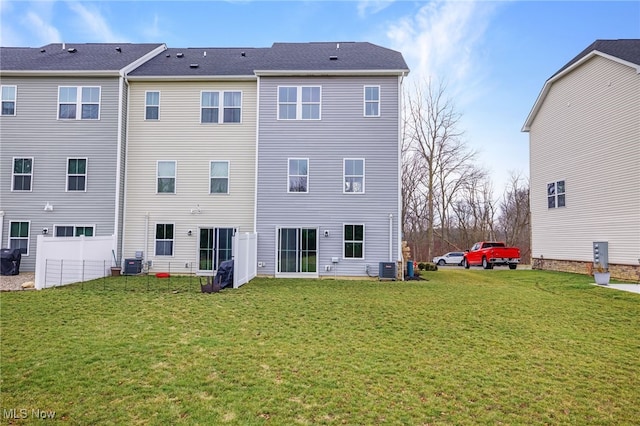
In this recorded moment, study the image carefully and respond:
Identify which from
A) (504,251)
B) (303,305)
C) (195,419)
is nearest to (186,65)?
(303,305)

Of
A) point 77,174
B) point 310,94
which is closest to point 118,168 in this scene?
point 77,174

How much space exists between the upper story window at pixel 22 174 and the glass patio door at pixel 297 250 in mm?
10281

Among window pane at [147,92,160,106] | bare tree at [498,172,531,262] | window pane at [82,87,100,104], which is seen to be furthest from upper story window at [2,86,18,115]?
bare tree at [498,172,531,262]

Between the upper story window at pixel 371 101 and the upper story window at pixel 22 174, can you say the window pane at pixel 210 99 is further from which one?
the upper story window at pixel 22 174

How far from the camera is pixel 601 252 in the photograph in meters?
15.3

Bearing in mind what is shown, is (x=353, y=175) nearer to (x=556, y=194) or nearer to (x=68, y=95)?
(x=556, y=194)

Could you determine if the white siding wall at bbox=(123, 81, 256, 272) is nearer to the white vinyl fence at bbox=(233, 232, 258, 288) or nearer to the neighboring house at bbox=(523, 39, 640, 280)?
the white vinyl fence at bbox=(233, 232, 258, 288)

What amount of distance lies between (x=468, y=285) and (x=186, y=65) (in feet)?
47.4

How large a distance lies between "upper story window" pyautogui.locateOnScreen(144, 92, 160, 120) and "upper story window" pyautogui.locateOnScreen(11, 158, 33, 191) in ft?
16.1

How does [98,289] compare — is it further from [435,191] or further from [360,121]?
[435,191]

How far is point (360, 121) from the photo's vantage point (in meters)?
15.3

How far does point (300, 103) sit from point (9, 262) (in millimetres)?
12370

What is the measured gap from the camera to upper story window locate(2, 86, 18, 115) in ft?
51.1

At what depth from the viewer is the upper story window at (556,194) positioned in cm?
1837
